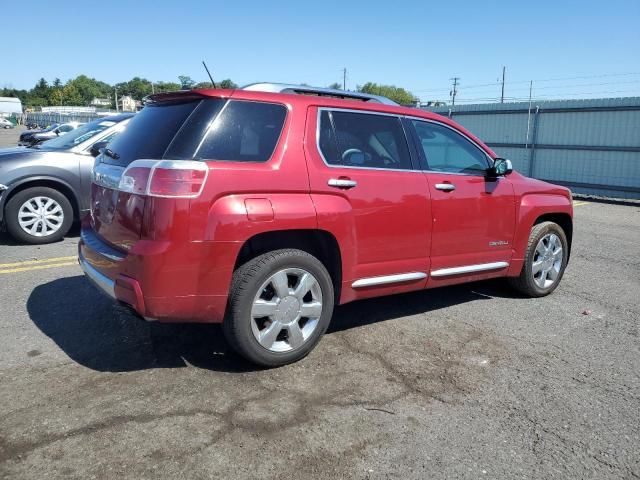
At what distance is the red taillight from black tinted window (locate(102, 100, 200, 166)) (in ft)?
0.63

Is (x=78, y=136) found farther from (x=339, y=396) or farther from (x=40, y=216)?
(x=339, y=396)

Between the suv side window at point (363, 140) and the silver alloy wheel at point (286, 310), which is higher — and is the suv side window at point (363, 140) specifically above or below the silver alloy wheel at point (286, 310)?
above

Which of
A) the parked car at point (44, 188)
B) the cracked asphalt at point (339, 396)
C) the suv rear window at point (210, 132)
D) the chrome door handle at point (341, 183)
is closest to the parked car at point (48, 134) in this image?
the parked car at point (44, 188)

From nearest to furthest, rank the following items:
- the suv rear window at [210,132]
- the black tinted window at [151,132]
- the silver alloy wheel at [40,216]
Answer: the suv rear window at [210,132]
the black tinted window at [151,132]
the silver alloy wheel at [40,216]

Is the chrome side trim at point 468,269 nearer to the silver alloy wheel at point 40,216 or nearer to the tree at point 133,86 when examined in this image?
the silver alloy wheel at point 40,216

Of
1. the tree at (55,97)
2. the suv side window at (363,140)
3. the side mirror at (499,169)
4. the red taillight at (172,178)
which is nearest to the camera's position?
the red taillight at (172,178)

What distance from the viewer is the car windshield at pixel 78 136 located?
24.5 ft

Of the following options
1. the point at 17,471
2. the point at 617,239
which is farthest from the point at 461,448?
the point at 617,239

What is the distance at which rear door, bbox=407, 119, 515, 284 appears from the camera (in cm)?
439

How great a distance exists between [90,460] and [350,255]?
2.05m

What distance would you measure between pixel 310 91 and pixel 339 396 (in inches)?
85.0

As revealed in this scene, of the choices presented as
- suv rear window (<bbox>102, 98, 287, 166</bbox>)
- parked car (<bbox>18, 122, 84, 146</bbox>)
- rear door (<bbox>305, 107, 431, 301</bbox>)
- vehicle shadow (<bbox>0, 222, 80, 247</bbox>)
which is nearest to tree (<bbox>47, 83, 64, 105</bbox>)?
parked car (<bbox>18, 122, 84, 146</bbox>)

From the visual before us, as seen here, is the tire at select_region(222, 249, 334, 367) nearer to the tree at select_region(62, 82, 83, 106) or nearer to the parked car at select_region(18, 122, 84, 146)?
the parked car at select_region(18, 122, 84, 146)

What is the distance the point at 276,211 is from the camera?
3.42 meters
